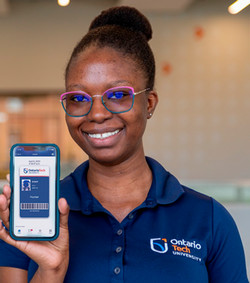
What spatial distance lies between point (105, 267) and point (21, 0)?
516cm

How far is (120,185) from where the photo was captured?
112 centimetres

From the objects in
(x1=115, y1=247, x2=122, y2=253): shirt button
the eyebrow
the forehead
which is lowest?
(x1=115, y1=247, x2=122, y2=253): shirt button

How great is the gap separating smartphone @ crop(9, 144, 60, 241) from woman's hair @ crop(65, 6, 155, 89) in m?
0.28

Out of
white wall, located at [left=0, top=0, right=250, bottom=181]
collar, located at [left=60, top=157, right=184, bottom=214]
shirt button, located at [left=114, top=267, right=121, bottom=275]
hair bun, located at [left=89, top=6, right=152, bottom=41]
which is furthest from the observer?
white wall, located at [left=0, top=0, right=250, bottom=181]

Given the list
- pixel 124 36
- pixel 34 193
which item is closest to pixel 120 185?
pixel 34 193

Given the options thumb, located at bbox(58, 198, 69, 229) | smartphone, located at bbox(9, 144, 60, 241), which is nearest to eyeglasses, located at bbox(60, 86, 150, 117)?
smartphone, located at bbox(9, 144, 60, 241)

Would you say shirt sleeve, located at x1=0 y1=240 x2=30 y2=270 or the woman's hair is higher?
the woman's hair

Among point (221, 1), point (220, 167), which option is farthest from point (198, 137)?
point (221, 1)

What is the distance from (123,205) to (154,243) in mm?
133

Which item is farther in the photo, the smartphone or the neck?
the neck

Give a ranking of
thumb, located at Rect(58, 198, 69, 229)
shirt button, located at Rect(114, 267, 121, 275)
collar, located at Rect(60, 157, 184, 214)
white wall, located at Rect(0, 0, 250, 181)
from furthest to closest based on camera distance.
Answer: white wall, located at Rect(0, 0, 250, 181), collar, located at Rect(60, 157, 184, 214), shirt button, located at Rect(114, 267, 121, 275), thumb, located at Rect(58, 198, 69, 229)

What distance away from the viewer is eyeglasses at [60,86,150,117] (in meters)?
1.00

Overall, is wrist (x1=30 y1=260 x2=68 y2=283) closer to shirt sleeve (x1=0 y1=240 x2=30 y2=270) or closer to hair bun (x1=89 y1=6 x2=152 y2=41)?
shirt sleeve (x1=0 y1=240 x2=30 y2=270)

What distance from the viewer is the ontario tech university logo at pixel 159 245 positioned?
39.9 inches
